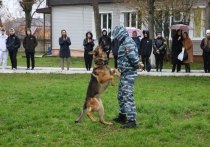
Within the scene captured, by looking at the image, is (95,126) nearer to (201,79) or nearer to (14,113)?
(14,113)

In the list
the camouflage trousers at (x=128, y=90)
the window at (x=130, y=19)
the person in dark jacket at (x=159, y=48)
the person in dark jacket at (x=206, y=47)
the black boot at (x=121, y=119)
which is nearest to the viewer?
the camouflage trousers at (x=128, y=90)

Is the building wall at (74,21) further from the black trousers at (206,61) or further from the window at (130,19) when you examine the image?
the black trousers at (206,61)

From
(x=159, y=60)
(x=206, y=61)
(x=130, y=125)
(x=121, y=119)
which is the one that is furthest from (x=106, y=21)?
(x=130, y=125)

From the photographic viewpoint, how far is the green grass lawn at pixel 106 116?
25.5 ft

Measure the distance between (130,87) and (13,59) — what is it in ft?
43.7

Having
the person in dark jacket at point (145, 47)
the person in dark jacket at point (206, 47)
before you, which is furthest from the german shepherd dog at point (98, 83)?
the person in dark jacket at point (206, 47)

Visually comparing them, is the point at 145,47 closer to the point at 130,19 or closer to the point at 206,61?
the point at 206,61

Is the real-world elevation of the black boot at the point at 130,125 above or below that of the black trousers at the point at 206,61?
below

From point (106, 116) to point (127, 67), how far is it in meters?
1.58

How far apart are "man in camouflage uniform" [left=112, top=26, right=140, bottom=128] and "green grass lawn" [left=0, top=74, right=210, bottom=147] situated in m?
0.36

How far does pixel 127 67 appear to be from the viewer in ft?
27.9

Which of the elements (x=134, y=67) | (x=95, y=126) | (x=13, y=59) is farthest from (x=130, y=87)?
(x=13, y=59)

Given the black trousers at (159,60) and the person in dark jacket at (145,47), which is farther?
the black trousers at (159,60)

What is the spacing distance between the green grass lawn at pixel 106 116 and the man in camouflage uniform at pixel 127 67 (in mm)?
362
